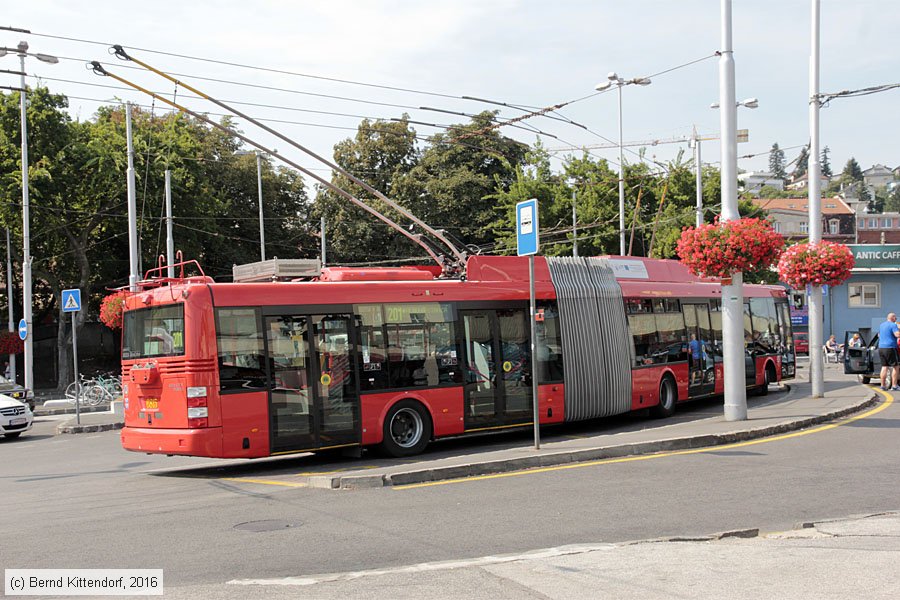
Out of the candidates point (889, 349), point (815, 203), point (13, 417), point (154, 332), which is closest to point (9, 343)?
point (13, 417)

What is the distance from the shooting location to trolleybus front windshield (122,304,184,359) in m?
12.5

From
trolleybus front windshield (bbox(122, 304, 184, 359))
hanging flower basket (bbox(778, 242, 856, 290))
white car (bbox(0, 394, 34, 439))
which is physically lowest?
white car (bbox(0, 394, 34, 439))

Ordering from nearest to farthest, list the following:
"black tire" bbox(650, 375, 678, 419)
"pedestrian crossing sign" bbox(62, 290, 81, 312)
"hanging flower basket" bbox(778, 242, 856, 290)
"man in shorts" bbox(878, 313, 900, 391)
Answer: "black tire" bbox(650, 375, 678, 419), "hanging flower basket" bbox(778, 242, 856, 290), "man in shorts" bbox(878, 313, 900, 391), "pedestrian crossing sign" bbox(62, 290, 81, 312)

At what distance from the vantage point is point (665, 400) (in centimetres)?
1964

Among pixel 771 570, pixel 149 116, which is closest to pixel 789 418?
pixel 771 570

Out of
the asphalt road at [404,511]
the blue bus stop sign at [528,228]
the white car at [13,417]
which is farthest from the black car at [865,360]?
the white car at [13,417]

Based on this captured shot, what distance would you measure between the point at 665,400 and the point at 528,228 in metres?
8.14

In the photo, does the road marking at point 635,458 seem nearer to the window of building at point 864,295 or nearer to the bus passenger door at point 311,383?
the bus passenger door at point 311,383

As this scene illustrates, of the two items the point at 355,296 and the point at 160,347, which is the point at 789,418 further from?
the point at 160,347

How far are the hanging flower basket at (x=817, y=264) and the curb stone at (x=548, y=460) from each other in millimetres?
4936

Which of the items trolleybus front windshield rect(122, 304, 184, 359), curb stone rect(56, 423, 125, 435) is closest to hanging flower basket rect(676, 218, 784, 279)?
trolleybus front windshield rect(122, 304, 184, 359)

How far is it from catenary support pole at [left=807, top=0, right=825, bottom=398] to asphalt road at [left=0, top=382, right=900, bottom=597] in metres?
7.40

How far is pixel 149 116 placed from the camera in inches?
2048

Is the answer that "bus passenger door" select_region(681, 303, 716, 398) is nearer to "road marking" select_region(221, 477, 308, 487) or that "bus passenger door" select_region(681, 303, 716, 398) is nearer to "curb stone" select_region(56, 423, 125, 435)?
"road marking" select_region(221, 477, 308, 487)
